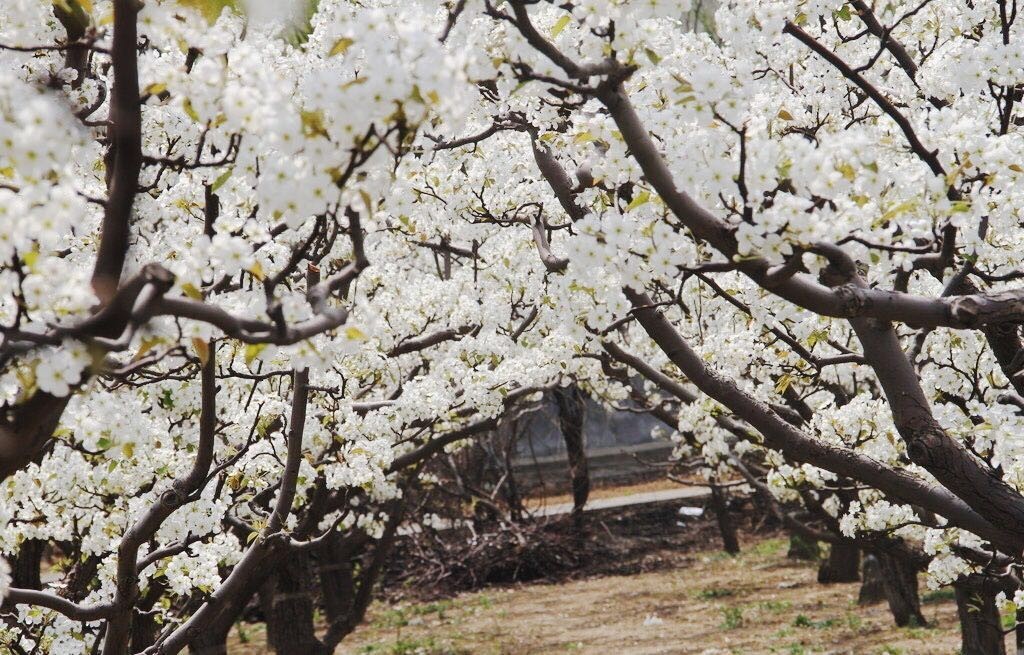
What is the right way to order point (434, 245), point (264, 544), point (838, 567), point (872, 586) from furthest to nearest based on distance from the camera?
point (838, 567), point (872, 586), point (434, 245), point (264, 544)

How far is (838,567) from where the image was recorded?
1312cm

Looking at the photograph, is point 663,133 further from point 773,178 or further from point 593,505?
point 593,505

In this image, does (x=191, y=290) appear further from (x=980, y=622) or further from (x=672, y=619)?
(x=672, y=619)

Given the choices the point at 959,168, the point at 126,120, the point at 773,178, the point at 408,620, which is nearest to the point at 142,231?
the point at 126,120

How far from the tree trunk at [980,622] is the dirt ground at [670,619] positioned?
1202mm

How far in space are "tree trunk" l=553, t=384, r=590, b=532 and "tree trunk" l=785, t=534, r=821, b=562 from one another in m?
3.41

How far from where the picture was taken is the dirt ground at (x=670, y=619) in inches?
397

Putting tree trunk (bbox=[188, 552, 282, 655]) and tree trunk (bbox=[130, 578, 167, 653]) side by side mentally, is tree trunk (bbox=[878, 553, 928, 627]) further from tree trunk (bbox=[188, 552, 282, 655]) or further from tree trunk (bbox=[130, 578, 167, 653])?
tree trunk (bbox=[130, 578, 167, 653])

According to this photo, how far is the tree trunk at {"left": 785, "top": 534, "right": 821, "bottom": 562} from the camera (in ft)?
48.3

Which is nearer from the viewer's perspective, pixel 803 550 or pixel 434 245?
pixel 434 245

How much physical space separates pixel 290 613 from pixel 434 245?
3.56 metres

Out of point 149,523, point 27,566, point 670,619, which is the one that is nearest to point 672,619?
point 670,619

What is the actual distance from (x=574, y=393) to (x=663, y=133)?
47.5 feet

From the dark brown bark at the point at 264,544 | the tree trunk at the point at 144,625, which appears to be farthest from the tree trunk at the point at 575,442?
the dark brown bark at the point at 264,544
